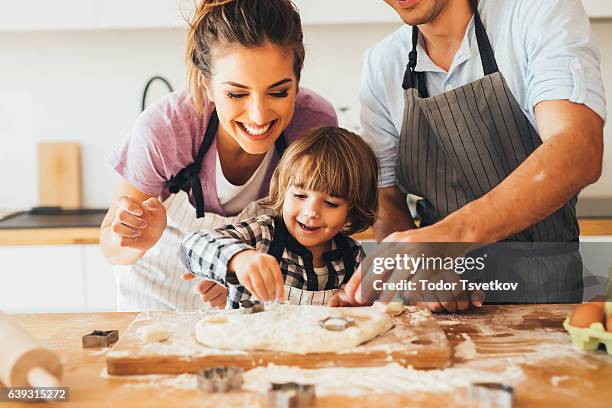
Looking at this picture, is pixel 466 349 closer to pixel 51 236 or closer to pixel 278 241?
pixel 278 241

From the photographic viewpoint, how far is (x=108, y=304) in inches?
88.0

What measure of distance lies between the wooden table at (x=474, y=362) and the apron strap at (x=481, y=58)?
0.49m

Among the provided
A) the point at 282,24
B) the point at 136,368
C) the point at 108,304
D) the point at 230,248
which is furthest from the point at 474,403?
the point at 108,304

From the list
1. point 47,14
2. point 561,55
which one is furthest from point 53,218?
point 561,55

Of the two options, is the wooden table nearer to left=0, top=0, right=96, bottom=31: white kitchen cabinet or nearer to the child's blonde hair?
the child's blonde hair

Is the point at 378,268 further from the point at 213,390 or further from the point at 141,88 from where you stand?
the point at 141,88

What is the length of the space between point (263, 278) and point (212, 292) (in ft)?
1.04

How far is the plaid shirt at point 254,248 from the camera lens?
1.19 metres

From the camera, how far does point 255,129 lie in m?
1.33

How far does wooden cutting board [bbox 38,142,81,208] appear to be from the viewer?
258 centimetres

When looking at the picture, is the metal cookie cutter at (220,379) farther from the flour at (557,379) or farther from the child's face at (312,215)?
the child's face at (312,215)

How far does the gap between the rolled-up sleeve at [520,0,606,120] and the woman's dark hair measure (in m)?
0.42

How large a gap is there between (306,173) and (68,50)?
163cm

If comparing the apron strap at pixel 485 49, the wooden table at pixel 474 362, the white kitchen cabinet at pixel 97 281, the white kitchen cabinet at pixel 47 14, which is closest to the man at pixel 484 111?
the apron strap at pixel 485 49
